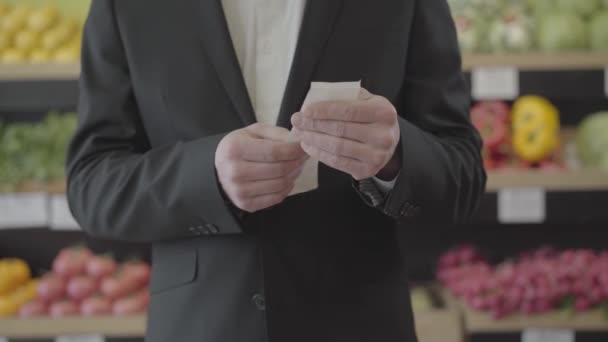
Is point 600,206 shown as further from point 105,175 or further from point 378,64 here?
point 105,175

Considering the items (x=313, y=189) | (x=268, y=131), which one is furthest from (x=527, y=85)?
(x=268, y=131)

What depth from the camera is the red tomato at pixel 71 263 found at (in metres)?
2.66

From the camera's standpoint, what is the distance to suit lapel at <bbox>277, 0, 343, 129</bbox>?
1.06 metres

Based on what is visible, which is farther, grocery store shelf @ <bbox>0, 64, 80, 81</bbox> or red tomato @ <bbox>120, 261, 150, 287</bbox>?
red tomato @ <bbox>120, 261, 150, 287</bbox>

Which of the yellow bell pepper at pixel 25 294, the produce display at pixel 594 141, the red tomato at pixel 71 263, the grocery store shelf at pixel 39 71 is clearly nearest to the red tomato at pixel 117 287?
the red tomato at pixel 71 263

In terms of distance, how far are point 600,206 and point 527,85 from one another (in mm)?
441

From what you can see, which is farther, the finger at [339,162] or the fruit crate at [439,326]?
the fruit crate at [439,326]

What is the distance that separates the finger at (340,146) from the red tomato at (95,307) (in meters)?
1.83

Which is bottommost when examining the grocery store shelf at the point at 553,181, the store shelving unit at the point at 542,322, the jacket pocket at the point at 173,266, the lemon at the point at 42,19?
the store shelving unit at the point at 542,322

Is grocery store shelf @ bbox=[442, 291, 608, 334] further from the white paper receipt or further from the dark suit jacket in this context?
the white paper receipt

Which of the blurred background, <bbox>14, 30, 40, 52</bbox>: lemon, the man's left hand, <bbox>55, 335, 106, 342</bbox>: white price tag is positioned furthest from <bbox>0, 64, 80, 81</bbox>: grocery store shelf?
the man's left hand

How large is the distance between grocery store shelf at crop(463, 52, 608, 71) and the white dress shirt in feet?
4.58

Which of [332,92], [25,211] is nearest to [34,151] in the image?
[25,211]

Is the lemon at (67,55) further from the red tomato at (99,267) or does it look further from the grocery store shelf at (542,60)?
the grocery store shelf at (542,60)
